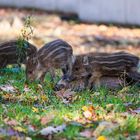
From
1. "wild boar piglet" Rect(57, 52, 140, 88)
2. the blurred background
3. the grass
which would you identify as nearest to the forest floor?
the grass

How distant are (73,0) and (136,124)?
18.7 meters

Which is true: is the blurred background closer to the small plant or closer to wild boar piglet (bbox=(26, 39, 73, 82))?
wild boar piglet (bbox=(26, 39, 73, 82))

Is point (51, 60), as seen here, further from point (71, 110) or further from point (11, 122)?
point (11, 122)

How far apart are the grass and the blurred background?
403 inches

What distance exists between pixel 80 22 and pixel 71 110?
1676 centimetres

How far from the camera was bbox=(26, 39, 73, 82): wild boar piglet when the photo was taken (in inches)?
418

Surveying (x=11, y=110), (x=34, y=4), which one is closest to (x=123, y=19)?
(x=34, y=4)

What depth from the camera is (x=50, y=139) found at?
5.85m

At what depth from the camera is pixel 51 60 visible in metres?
10.8

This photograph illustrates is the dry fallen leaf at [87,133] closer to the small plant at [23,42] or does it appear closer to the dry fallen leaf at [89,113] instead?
the dry fallen leaf at [89,113]

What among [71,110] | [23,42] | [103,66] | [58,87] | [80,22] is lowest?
[80,22]

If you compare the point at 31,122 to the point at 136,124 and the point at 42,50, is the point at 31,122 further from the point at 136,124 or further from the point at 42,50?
the point at 42,50

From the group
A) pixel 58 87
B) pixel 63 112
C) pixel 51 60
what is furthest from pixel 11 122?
pixel 51 60

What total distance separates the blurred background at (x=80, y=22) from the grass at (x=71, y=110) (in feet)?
33.6
